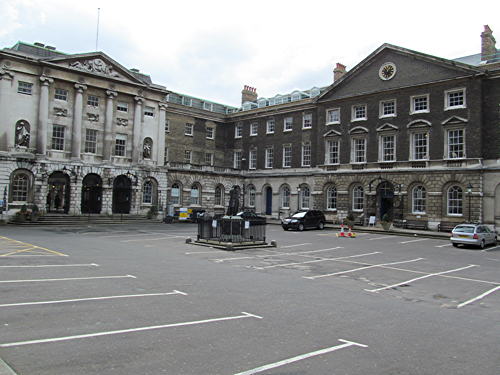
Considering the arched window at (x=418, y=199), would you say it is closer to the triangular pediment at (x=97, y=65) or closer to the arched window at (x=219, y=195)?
the arched window at (x=219, y=195)

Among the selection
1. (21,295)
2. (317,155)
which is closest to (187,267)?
(21,295)

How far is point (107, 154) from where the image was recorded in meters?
39.2

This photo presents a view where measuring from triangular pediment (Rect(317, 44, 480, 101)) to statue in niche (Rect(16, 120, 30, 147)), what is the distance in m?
26.8

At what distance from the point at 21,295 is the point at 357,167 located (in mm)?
33770

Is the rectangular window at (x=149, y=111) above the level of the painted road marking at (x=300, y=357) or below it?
above

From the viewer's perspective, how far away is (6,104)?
111 feet

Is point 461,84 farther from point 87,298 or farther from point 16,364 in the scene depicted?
point 16,364

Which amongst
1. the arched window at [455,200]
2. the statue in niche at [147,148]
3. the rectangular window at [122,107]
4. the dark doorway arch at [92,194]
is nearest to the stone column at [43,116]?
the dark doorway arch at [92,194]

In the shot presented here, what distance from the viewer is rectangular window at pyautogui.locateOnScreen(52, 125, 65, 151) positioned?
3659 cm

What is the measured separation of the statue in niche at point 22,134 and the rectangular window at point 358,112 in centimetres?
2810

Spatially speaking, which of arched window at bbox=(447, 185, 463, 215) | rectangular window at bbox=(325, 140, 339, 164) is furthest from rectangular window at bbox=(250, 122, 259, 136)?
arched window at bbox=(447, 185, 463, 215)

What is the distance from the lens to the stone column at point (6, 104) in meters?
33.5

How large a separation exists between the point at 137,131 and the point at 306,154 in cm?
1716

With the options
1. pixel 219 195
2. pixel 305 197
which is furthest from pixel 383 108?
pixel 219 195
